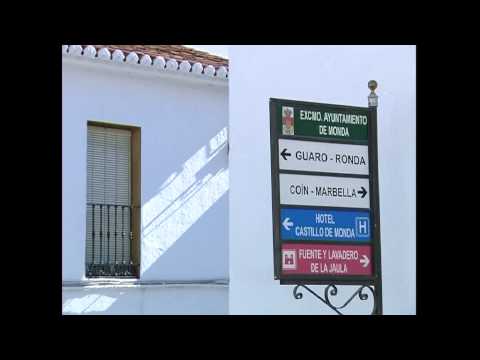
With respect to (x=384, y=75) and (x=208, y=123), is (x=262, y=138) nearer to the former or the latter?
(x=384, y=75)

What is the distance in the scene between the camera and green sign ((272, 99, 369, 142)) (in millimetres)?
6395

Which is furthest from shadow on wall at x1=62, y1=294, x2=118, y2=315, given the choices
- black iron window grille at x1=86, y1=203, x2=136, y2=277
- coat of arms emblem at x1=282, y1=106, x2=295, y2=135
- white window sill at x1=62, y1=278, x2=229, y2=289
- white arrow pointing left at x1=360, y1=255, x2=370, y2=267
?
coat of arms emblem at x1=282, y1=106, x2=295, y2=135

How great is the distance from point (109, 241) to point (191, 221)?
1.08m

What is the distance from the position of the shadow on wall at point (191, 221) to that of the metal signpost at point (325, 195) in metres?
5.03

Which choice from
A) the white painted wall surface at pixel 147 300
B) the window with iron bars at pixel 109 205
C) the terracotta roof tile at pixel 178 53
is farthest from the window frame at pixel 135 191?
the terracotta roof tile at pixel 178 53

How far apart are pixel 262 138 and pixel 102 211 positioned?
376 cm

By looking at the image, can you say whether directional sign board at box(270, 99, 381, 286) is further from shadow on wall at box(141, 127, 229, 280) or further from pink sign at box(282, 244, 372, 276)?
shadow on wall at box(141, 127, 229, 280)

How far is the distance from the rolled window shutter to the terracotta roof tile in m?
0.93

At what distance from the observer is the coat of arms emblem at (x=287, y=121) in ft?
21.0

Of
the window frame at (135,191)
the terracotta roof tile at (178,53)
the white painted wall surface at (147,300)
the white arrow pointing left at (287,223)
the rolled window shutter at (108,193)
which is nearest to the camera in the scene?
the white arrow pointing left at (287,223)

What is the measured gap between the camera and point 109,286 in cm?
1084

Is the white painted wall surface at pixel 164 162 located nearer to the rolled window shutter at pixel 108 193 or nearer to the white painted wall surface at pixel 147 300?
the white painted wall surface at pixel 147 300

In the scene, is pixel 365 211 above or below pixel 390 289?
above

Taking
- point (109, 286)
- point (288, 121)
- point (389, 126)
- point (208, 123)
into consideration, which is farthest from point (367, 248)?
point (208, 123)
